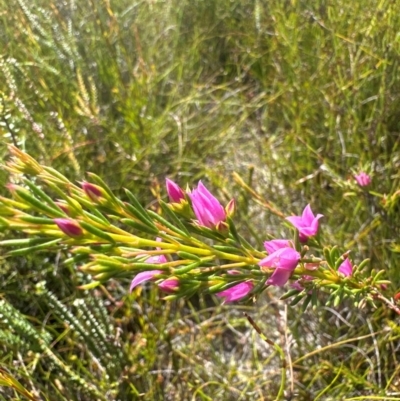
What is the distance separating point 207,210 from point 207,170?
1181mm

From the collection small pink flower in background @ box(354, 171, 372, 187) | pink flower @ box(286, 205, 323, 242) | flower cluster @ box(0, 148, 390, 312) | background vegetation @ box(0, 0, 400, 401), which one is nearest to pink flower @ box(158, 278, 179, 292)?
flower cluster @ box(0, 148, 390, 312)

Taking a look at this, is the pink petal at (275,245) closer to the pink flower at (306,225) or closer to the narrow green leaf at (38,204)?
the pink flower at (306,225)

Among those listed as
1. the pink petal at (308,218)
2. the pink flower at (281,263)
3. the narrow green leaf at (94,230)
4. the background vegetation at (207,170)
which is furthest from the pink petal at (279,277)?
the background vegetation at (207,170)

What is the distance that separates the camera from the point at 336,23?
1.83 metres

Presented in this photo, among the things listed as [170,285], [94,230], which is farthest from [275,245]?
[94,230]

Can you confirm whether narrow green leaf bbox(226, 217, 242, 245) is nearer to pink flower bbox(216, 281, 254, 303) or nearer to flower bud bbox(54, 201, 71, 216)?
pink flower bbox(216, 281, 254, 303)

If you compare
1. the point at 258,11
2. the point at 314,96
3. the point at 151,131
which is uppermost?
the point at 258,11

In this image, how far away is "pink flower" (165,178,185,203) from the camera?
0.66 m

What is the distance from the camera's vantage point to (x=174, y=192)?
0.67 meters

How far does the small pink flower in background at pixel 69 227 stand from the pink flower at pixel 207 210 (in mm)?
164

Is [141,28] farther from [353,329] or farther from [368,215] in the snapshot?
[353,329]

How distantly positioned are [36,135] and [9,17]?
0.55 meters

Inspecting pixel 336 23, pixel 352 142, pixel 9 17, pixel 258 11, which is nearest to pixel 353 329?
pixel 352 142

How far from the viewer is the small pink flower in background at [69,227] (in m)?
0.55
